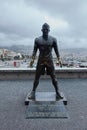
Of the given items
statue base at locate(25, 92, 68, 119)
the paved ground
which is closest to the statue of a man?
statue base at locate(25, 92, 68, 119)

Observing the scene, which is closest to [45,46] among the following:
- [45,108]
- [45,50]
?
[45,50]

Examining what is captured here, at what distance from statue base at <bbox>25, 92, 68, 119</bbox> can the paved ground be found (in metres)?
0.17

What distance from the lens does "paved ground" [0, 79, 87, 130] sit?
4672 mm

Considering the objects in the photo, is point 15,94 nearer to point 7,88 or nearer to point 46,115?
point 7,88

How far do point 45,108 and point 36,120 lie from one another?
568mm

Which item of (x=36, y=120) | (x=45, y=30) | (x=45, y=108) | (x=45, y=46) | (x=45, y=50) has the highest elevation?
(x=45, y=30)

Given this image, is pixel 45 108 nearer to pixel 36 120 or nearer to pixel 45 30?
pixel 36 120

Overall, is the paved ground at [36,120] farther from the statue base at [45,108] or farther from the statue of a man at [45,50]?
the statue of a man at [45,50]

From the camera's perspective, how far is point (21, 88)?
27.2 ft

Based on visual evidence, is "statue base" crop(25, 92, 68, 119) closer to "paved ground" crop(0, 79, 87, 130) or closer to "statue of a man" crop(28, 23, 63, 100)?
"paved ground" crop(0, 79, 87, 130)

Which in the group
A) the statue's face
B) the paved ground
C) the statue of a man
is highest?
the statue's face

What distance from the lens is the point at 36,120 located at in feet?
16.4

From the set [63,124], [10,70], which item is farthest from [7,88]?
[63,124]

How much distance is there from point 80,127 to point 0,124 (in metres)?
1.65
